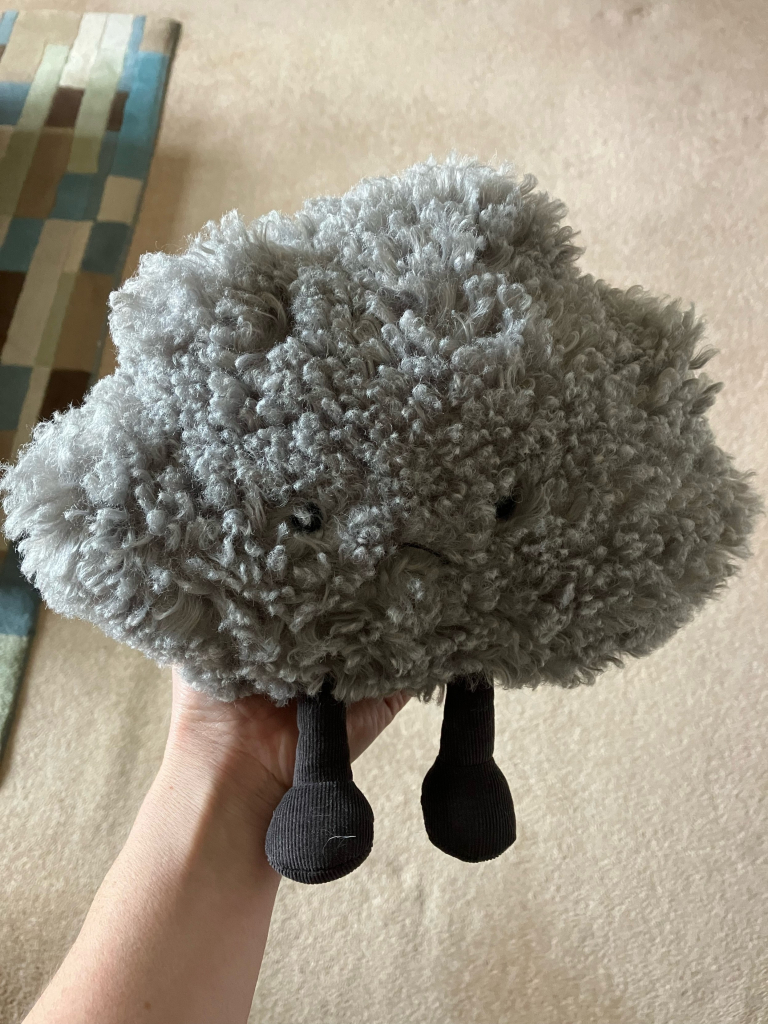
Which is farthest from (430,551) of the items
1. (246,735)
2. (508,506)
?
(246,735)

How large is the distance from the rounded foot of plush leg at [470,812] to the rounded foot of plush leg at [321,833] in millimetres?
50

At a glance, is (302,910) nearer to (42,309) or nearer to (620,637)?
(620,637)

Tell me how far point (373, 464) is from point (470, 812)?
215mm

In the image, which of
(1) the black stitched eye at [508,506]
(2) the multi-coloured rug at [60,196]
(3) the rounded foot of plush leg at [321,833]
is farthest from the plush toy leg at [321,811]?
(2) the multi-coloured rug at [60,196]

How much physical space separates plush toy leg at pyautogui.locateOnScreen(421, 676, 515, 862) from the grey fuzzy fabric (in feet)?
0.15

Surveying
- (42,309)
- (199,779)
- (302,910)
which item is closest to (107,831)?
(302,910)

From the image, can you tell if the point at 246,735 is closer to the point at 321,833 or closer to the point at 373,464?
the point at 321,833

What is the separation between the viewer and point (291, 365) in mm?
383

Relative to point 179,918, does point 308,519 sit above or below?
above

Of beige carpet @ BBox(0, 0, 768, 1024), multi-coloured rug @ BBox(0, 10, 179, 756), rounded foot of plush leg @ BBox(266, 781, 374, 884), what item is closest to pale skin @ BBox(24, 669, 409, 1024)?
rounded foot of plush leg @ BBox(266, 781, 374, 884)

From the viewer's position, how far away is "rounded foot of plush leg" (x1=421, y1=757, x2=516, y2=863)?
0.45 meters

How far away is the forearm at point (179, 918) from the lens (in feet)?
1.73

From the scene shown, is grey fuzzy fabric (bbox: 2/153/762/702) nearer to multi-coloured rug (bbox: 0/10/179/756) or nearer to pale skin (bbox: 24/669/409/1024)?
pale skin (bbox: 24/669/409/1024)

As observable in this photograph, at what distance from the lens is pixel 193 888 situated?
56cm
